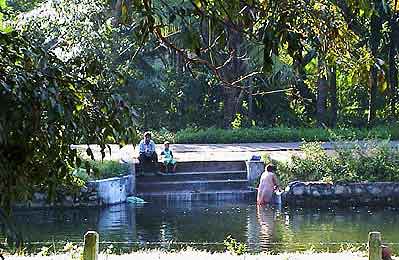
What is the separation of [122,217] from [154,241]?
9.94 feet

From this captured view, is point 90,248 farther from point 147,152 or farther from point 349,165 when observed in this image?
point 147,152

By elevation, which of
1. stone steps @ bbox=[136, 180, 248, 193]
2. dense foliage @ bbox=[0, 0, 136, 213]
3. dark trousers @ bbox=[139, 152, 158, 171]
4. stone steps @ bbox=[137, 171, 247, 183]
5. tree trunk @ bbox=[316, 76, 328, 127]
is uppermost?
tree trunk @ bbox=[316, 76, 328, 127]

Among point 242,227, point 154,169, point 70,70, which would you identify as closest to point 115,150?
point 154,169

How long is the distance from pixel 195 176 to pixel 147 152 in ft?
4.33

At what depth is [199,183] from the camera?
20.7 metres

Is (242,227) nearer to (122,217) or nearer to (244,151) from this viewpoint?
(122,217)

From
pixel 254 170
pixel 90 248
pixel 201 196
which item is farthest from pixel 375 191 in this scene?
pixel 90 248

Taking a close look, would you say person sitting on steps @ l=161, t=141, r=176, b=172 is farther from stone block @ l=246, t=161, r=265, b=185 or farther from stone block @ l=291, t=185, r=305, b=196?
stone block @ l=291, t=185, r=305, b=196

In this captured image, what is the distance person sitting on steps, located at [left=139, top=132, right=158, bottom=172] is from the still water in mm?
2095

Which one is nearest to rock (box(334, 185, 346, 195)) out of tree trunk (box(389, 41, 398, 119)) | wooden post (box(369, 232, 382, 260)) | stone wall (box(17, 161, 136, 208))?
stone wall (box(17, 161, 136, 208))

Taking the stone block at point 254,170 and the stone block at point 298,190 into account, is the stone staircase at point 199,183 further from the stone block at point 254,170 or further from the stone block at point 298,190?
the stone block at point 298,190

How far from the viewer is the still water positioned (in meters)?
14.2

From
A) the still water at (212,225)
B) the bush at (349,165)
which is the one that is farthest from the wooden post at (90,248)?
the bush at (349,165)

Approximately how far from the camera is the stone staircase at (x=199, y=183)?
1995 cm
